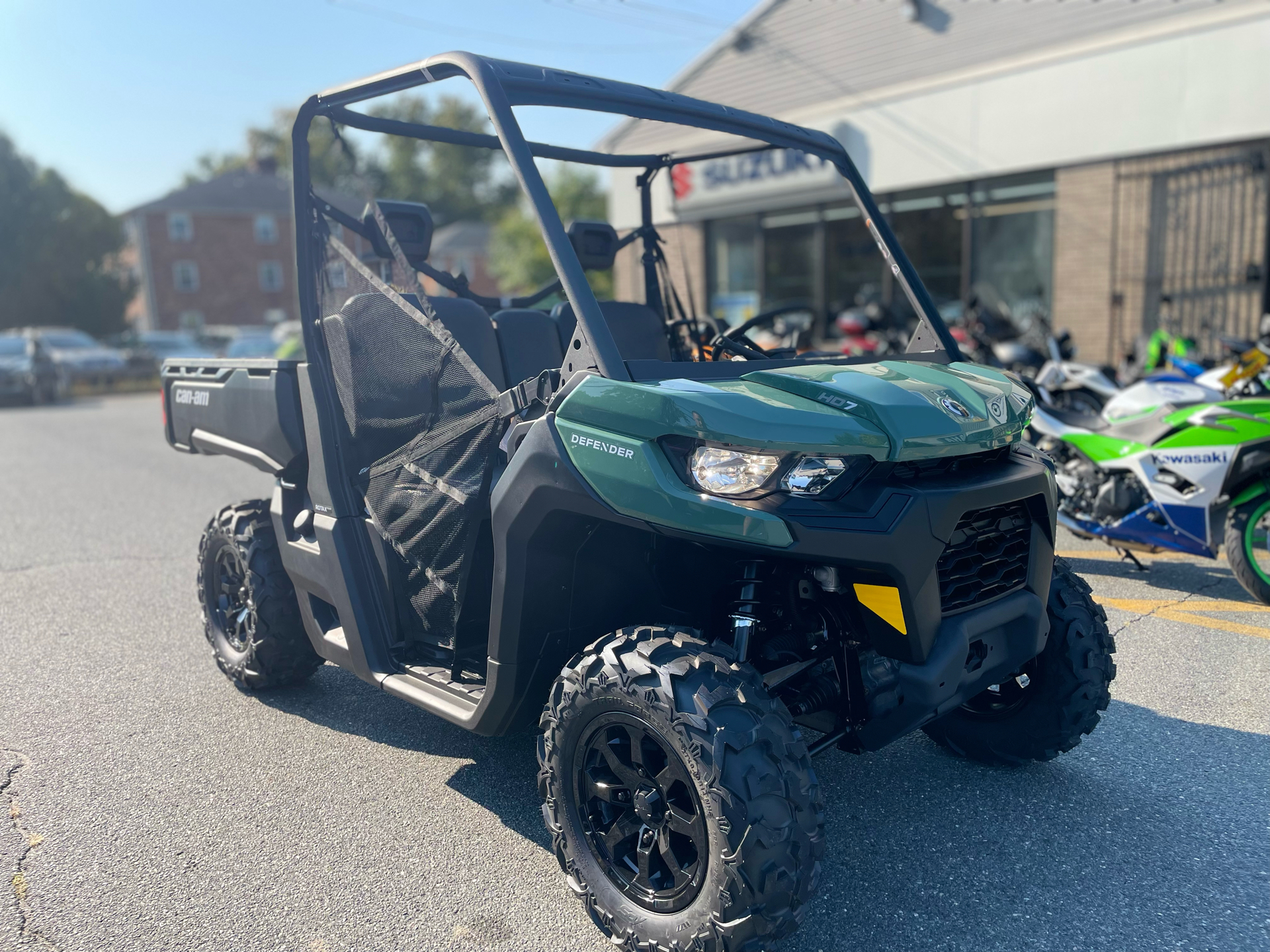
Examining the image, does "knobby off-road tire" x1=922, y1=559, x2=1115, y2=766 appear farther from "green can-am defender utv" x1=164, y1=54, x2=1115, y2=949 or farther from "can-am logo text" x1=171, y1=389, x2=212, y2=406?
"can-am logo text" x1=171, y1=389, x2=212, y2=406

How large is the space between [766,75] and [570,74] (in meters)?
15.7

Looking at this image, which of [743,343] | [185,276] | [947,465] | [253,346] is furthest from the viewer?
[185,276]

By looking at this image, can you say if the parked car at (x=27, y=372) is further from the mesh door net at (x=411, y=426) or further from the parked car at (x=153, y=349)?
the mesh door net at (x=411, y=426)

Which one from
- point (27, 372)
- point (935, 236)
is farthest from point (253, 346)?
point (935, 236)

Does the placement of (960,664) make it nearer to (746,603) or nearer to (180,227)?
(746,603)

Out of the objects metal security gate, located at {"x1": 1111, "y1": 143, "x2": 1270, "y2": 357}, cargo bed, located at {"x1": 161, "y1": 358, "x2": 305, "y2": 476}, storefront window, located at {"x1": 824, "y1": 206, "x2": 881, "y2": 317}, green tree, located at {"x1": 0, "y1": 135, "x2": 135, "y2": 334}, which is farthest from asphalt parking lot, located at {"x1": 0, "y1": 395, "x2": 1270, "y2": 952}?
green tree, located at {"x1": 0, "y1": 135, "x2": 135, "y2": 334}

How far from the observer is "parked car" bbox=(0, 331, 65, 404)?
779 inches

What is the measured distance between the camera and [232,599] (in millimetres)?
4312

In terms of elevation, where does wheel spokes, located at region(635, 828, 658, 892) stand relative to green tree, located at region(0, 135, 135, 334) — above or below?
below

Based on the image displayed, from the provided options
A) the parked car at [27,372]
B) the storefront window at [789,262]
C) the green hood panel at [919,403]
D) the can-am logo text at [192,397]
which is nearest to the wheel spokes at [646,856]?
the green hood panel at [919,403]

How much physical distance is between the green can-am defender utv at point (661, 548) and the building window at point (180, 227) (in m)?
56.4

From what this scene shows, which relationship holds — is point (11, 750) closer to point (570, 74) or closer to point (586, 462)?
point (586, 462)

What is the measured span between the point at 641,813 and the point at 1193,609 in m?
3.96

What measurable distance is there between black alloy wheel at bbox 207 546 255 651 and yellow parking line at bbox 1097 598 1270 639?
4234 mm
